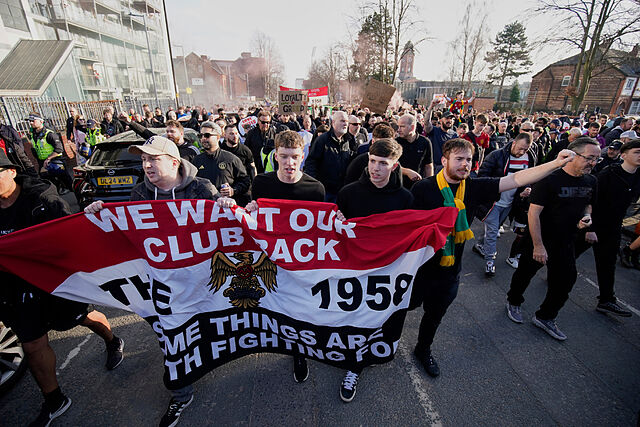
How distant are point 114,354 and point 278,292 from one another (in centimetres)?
195

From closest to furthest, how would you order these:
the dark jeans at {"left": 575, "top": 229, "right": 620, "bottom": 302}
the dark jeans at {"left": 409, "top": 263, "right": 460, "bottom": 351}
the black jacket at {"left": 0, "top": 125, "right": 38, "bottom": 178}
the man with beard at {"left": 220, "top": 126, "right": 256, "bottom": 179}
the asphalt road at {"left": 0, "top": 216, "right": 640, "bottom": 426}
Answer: the asphalt road at {"left": 0, "top": 216, "right": 640, "bottom": 426} → the dark jeans at {"left": 409, "top": 263, "right": 460, "bottom": 351} → the dark jeans at {"left": 575, "top": 229, "right": 620, "bottom": 302} → the man with beard at {"left": 220, "top": 126, "right": 256, "bottom": 179} → the black jacket at {"left": 0, "top": 125, "right": 38, "bottom": 178}

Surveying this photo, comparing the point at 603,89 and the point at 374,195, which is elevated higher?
the point at 603,89

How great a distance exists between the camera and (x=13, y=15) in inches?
925

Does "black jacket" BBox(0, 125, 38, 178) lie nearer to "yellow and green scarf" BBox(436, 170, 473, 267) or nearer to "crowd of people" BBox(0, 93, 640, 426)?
"crowd of people" BBox(0, 93, 640, 426)

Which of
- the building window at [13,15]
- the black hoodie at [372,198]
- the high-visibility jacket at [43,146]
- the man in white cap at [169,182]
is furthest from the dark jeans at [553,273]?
the building window at [13,15]

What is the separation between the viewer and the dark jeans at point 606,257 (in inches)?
151

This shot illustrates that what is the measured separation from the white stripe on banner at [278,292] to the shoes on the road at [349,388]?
1.96 ft

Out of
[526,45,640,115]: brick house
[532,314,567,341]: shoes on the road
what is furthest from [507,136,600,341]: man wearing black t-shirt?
[526,45,640,115]: brick house

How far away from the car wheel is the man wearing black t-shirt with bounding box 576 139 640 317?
6.43 meters

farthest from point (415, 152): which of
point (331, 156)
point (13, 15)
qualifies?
point (13, 15)

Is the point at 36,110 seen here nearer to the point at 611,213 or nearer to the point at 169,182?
the point at 169,182

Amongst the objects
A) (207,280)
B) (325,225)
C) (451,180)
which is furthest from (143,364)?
(451,180)

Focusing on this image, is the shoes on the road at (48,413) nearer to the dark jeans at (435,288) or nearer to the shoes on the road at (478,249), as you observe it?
the dark jeans at (435,288)

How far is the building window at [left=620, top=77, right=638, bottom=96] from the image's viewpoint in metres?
39.2
